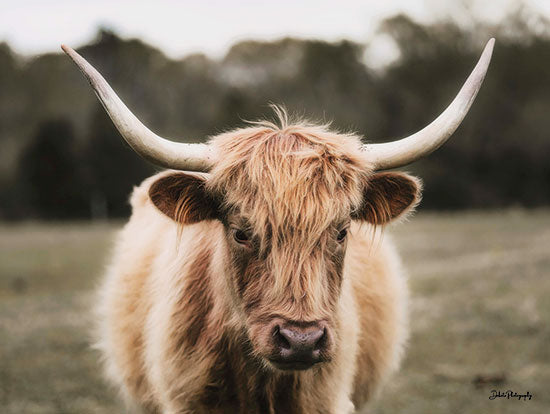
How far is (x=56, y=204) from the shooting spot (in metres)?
34.5

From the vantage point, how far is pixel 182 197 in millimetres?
4012

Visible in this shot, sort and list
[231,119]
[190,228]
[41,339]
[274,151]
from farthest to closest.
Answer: [231,119]
[41,339]
[190,228]
[274,151]

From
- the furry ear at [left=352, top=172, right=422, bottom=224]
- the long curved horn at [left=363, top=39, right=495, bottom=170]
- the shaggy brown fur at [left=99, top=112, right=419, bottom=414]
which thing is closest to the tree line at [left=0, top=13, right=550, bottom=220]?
the shaggy brown fur at [left=99, top=112, right=419, bottom=414]

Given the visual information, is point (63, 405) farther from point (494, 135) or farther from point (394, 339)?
point (494, 135)

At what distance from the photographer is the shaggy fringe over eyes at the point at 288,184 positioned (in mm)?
3684

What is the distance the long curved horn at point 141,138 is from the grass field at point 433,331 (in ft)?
14.0

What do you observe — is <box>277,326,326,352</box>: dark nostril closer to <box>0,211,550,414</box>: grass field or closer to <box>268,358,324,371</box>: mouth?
<box>268,358,324,371</box>: mouth

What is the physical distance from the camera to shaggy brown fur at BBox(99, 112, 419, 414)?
3.68 meters

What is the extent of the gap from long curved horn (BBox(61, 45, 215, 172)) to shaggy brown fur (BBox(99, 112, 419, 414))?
0.10 m

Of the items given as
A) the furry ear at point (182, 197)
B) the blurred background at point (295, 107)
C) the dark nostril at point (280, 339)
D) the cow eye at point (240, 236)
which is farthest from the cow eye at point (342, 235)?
the blurred background at point (295, 107)

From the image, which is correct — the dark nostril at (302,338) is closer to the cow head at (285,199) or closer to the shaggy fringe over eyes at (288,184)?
the cow head at (285,199)

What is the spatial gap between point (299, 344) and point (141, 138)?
134cm

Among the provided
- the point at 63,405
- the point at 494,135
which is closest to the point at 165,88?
the point at 494,135

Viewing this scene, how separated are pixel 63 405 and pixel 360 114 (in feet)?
93.4
